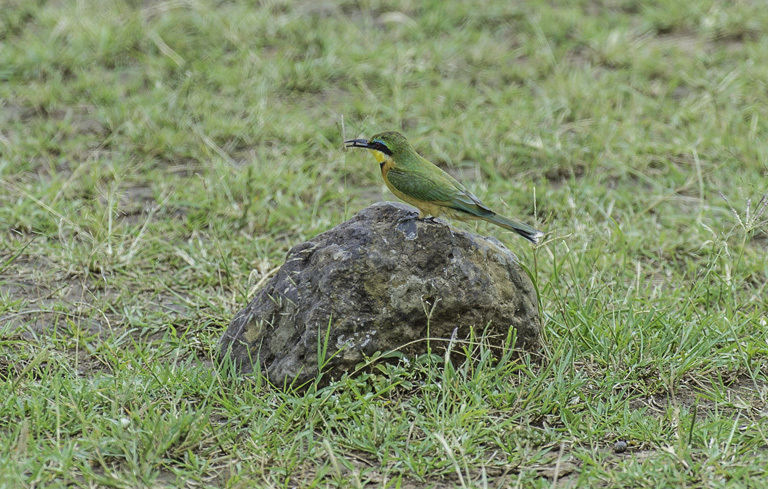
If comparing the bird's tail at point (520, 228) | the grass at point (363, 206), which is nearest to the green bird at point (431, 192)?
the bird's tail at point (520, 228)

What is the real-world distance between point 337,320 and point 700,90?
4.13 metres

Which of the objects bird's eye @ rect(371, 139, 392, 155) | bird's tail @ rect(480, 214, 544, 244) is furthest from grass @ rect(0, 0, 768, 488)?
bird's eye @ rect(371, 139, 392, 155)

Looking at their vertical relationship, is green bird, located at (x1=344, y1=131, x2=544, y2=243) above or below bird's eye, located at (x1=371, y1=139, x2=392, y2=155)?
below

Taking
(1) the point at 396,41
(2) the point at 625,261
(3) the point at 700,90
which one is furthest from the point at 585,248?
(1) the point at 396,41

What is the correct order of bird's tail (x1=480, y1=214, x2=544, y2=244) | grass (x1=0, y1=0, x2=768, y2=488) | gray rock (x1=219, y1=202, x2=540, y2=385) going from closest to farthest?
grass (x1=0, y1=0, x2=768, y2=488)
gray rock (x1=219, y1=202, x2=540, y2=385)
bird's tail (x1=480, y1=214, x2=544, y2=244)

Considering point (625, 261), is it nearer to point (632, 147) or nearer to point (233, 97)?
point (632, 147)

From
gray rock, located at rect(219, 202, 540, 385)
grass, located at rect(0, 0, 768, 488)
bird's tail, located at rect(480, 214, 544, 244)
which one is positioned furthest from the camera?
bird's tail, located at rect(480, 214, 544, 244)

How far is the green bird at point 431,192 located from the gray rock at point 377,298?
8cm

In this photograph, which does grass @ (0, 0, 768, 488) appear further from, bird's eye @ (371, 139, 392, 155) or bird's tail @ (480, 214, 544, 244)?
bird's eye @ (371, 139, 392, 155)

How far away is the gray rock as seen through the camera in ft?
10.7

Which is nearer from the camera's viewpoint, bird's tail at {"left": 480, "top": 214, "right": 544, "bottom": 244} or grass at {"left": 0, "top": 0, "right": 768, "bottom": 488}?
grass at {"left": 0, "top": 0, "right": 768, "bottom": 488}

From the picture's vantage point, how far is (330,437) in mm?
3076

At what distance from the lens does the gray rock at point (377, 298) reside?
3275 mm

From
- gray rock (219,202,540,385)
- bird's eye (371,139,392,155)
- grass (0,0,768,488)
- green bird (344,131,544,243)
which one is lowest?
grass (0,0,768,488)
